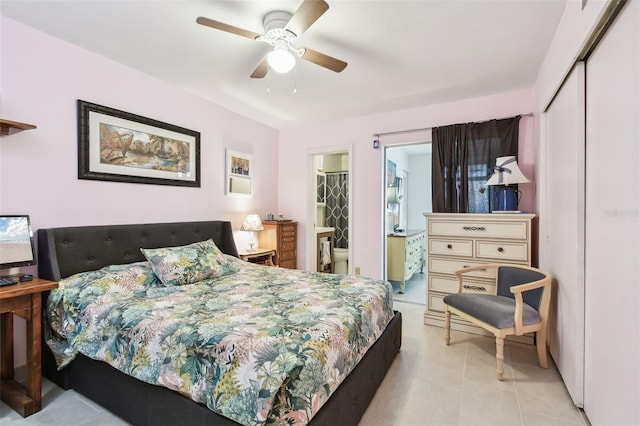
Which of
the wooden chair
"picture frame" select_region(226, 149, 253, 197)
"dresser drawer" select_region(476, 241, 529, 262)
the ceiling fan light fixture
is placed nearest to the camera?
the ceiling fan light fixture

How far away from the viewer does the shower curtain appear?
603 cm

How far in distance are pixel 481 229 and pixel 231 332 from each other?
8.84ft

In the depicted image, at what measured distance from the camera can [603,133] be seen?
1560 millimetres

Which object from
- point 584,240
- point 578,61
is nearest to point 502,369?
point 584,240

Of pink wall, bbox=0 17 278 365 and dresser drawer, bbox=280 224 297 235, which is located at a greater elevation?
pink wall, bbox=0 17 278 365

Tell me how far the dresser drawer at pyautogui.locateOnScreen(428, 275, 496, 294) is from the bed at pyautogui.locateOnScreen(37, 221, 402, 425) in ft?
3.06

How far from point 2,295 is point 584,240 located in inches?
137

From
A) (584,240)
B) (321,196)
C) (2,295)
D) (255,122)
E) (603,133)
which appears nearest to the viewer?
(603,133)

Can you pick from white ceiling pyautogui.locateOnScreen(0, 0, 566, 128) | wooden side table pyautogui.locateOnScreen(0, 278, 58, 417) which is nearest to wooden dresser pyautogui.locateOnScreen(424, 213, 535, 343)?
white ceiling pyautogui.locateOnScreen(0, 0, 566, 128)

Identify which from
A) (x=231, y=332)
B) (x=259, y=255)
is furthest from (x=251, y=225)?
(x=231, y=332)

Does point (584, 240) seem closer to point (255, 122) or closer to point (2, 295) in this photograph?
point (2, 295)

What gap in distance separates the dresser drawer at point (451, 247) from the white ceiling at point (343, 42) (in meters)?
1.72

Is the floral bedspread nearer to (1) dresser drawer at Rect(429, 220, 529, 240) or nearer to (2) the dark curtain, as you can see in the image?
(1) dresser drawer at Rect(429, 220, 529, 240)

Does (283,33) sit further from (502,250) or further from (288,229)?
(288,229)
